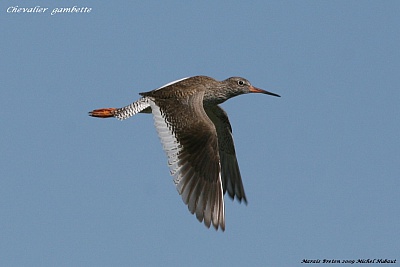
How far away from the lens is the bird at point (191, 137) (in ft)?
44.3

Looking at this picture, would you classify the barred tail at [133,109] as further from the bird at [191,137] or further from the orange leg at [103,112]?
the orange leg at [103,112]

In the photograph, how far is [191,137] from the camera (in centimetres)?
1383

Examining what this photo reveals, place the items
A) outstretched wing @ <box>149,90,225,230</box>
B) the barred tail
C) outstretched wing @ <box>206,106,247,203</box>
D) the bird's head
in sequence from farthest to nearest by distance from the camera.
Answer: outstretched wing @ <box>206,106,247,203</box>, the bird's head, the barred tail, outstretched wing @ <box>149,90,225,230</box>

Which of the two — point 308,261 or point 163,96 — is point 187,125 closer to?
point 163,96

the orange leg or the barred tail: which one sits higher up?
the orange leg

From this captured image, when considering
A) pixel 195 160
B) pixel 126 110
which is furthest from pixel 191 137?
pixel 126 110

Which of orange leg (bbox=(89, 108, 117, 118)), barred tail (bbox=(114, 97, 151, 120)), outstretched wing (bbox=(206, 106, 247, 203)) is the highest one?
orange leg (bbox=(89, 108, 117, 118))

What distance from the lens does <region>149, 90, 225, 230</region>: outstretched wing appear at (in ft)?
44.1

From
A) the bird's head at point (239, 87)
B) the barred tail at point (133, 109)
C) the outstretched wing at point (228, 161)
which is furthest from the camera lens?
the outstretched wing at point (228, 161)

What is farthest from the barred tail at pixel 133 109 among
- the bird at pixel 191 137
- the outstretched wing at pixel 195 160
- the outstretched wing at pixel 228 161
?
the outstretched wing at pixel 228 161

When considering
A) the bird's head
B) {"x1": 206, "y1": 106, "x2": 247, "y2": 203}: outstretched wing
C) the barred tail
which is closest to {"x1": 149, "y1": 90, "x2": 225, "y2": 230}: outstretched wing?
the barred tail

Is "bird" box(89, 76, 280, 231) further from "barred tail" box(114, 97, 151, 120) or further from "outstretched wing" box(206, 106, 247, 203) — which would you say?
"outstretched wing" box(206, 106, 247, 203)

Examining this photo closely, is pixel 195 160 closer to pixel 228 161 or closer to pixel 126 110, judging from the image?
pixel 126 110

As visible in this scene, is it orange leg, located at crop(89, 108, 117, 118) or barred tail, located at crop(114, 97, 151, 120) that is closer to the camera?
barred tail, located at crop(114, 97, 151, 120)
